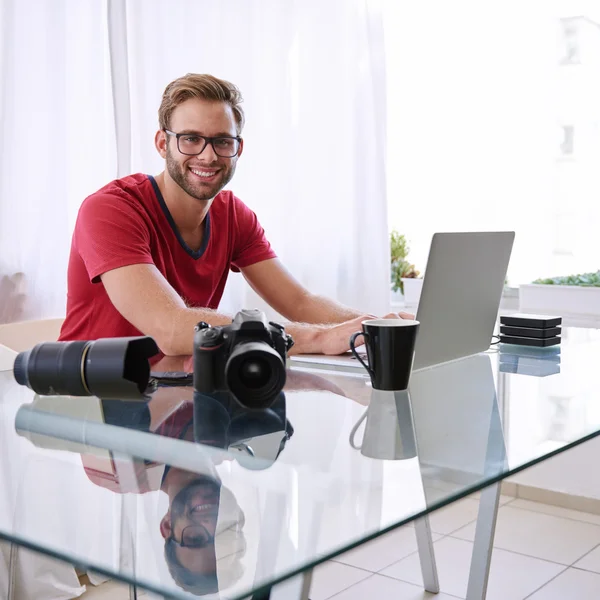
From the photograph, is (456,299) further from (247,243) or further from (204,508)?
(247,243)

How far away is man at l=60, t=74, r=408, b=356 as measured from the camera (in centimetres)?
190

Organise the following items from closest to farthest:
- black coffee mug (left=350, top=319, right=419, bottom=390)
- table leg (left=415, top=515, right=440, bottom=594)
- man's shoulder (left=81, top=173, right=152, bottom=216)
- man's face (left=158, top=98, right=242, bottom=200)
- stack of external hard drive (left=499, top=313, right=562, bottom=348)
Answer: black coffee mug (left=350, top=319, right=419, bottom=390), stack of external hard drive (left=499, top=313, right=562, bottom=348), man's shoulder (left=81, top=173, right=152, bottom=216), man's face (left=158, top=98, right=242, bottom=200), table leg (left=415, top=515, right=440, bottom=594)

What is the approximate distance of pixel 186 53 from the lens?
8.62ft

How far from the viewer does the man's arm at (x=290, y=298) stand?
7.22ft

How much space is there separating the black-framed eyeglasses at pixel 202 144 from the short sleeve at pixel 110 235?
0.21m

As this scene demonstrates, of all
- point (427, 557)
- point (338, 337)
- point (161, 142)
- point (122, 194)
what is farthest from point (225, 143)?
point (427, 557)

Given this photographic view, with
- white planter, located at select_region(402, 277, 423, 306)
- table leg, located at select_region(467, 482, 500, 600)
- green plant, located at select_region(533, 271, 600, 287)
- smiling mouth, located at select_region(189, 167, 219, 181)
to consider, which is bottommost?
table leg, located at select_region(467, 482, 500, 600)

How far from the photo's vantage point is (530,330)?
5.86 feet

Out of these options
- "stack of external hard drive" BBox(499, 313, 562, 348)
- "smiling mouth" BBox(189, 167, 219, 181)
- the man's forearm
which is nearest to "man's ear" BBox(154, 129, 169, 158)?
"smiling mouth" BBox(189, 167, 219, 181)

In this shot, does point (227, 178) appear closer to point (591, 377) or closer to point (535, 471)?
point (591, 377)

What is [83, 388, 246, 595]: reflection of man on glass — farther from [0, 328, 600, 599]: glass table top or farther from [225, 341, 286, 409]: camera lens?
[225, 341, 286, 409]: camera lens

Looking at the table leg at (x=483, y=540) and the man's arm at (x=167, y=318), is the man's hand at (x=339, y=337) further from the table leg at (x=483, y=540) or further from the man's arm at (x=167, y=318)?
the table leg at (x=483, y=540)

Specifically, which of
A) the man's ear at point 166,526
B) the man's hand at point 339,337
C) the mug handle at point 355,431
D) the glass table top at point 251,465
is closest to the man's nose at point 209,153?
the man's hand at point 339,337

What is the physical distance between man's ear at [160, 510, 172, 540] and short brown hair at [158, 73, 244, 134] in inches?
61.7
